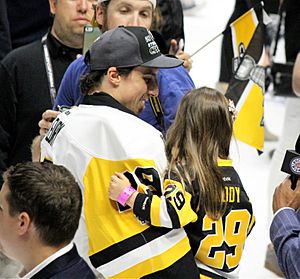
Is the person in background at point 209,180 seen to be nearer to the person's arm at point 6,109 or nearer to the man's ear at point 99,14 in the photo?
the man's ear at point 99,14

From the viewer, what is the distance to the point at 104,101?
3.17 meters

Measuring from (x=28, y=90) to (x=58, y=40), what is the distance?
0.92 feet

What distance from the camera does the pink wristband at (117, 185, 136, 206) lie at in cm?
304

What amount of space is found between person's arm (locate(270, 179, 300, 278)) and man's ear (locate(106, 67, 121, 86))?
66cm

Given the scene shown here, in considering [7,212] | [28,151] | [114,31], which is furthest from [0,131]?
[7,212]

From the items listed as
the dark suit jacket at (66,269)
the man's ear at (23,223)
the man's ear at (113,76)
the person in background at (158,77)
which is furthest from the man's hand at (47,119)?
the dark suit jacket at (66,269)

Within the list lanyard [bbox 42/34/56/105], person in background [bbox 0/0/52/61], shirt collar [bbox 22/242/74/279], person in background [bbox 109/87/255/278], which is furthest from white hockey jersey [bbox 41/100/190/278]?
person in background [bbox 0/0/52/61]

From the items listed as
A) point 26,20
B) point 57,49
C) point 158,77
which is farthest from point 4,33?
point 158,77

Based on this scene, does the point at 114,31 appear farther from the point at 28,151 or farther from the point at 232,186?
the point at 28,151

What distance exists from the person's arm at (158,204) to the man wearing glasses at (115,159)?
0.03 m

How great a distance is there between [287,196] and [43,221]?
81cm

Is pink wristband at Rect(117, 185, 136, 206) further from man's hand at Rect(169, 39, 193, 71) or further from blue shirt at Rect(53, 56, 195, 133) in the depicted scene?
man's hand at Rect(169, 39, 193, 71)

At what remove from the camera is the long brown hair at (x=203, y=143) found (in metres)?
3.44

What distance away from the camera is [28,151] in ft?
13.5
